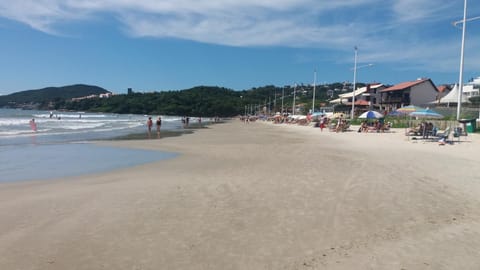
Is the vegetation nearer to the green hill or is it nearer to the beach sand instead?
the green hill

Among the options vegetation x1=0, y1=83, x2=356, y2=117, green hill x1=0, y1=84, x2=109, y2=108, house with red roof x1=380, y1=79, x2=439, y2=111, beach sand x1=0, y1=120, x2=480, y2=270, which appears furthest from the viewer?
green hill x1=0, y1=84, x2=109, y2=108

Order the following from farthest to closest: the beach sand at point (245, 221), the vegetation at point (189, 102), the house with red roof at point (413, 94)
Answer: the vegetation at point (189, 102), the house with red roof at point (413, 94), the beach sand at point (245, 221)

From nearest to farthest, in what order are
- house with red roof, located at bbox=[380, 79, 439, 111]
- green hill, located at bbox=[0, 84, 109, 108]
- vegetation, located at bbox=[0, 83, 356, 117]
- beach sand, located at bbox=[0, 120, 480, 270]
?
beach sand, located at bbox=[0, 120, 480, 270] < house with red roof, located at bbox=[380, 79, 439, 111] < vegetation, located at bbox=[0, 83, 356, 117] < green hill, located at bbox=[0, 84, 109, 108]

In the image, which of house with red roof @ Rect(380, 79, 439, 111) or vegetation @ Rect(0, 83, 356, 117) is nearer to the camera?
house with red roof @ Rect(380, 79, 439, 111)

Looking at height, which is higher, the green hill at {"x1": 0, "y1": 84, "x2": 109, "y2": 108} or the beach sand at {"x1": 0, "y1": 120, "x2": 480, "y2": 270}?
the green hill at {"x1": 0, "y1": 84, "x2": 109, "y2": 108}

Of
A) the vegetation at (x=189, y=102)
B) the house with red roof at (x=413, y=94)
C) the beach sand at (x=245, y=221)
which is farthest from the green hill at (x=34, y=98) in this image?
the beach sand at (x=245, y=221)

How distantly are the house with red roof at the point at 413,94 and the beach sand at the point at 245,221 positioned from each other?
5784 centimetres

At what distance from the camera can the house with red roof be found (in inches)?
2403

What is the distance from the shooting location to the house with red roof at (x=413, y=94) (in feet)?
200

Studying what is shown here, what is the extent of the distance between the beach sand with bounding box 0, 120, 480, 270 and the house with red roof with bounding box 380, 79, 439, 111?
190 ft

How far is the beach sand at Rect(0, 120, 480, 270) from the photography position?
3.83 m

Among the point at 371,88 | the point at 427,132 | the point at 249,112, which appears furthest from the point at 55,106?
the point at 427,132

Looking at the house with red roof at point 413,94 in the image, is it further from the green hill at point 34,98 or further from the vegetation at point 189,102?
the green hill at point 34,98

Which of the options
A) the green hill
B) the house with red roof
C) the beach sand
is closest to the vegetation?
the green hill
